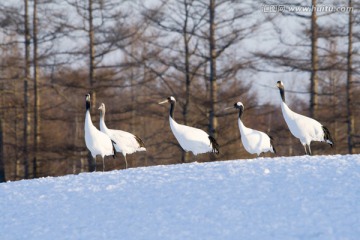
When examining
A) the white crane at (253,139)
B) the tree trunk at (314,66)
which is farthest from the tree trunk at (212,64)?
the white crane at (253,139)

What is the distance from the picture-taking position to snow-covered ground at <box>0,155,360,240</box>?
9.16 meters

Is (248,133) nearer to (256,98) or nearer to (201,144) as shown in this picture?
(201,144)

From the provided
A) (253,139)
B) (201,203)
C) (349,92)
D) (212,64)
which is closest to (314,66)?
(349,92)

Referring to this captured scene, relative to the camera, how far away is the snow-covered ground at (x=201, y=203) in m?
9.16

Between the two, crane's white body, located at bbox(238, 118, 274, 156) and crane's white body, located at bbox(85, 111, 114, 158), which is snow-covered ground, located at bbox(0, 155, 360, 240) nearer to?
crane's white body, located at bbox(85, 111, 114, 158)

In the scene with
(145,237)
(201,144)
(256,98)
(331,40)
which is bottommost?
(145,237)

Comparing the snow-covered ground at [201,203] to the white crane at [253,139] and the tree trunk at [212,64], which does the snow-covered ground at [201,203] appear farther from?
the tree trunk at [212,64]

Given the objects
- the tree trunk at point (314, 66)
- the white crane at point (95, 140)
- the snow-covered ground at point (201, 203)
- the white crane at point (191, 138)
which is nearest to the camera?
Result: the snow-covered ground at point (201, 203)

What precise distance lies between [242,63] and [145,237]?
60.2 ft

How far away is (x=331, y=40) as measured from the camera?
88.8 feet

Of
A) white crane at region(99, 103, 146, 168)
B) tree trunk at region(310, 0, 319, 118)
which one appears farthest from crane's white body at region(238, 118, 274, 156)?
tree trunk at region(310, 0, 319, 118)

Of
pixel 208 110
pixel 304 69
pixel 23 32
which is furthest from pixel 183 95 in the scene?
pixel 23 32

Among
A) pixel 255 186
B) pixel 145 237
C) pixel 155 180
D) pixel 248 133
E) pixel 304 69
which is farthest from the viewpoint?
pixel 304 69

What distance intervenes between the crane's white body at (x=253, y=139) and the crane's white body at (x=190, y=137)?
3.43 feet
